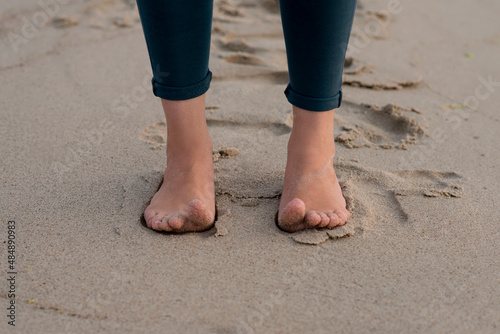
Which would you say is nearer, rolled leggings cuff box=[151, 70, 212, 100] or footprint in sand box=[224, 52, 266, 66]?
rolled leggings cuff box=[151, 70, 212, 100]

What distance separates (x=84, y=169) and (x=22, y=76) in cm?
84

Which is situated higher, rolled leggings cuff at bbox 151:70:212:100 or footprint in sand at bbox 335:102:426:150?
rolled leggings cuff at bbox 151:70:212:100

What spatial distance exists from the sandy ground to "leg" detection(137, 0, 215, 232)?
0.06 metres

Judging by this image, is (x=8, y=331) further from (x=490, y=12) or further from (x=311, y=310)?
(x=490, y=12)

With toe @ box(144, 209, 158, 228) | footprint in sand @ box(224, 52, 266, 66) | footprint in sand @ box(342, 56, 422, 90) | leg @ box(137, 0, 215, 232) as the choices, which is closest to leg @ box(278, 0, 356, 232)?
leg @ box(137, 0, 215, 232)

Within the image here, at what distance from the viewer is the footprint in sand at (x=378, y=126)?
1.74 m

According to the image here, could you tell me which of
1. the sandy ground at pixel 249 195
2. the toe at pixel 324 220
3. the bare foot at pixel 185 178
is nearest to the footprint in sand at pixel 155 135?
the sandy ground at pixel 249 195

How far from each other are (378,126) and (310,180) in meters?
0.64

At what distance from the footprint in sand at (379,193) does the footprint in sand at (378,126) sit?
0.57 ft

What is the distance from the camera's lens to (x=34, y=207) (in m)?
1.40

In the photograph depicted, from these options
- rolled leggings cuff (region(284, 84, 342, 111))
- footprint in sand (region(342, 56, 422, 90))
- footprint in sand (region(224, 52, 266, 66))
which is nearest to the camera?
rolled leggings cuff (region(284, 84, 342, 111))

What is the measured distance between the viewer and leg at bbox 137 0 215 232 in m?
1.17

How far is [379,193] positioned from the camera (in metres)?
1.47

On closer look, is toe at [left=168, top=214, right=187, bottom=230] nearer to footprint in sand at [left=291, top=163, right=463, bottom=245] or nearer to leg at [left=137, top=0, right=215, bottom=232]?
leg at [left=137, top=0, right=215, bottom=232]
